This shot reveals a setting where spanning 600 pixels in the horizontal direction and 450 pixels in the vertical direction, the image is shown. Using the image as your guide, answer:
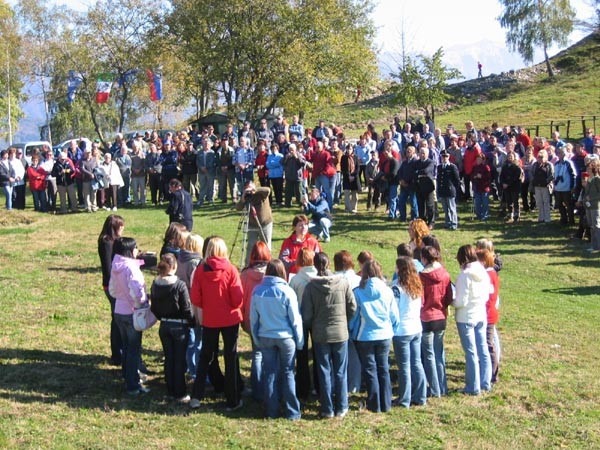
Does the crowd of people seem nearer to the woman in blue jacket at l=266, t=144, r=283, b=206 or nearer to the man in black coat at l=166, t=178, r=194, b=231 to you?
the woman in blue jacket at l=266, t=144, r=283, b=206

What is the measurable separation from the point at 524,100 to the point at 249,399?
4672cm

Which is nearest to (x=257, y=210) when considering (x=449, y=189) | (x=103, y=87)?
(x=449, y=189)

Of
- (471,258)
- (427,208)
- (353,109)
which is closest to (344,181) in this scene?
(427,208)

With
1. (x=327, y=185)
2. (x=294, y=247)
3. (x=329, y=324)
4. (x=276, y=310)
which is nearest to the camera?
(x=276, y=310)

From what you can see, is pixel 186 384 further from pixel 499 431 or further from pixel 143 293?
pixel 499 431

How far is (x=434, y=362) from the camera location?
8.22 m

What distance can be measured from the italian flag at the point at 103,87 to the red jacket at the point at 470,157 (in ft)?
72.3

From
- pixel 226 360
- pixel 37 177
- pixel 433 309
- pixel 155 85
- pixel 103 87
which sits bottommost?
pixel 226 360

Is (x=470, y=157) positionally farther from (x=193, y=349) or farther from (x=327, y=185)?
(x=193, y=349)

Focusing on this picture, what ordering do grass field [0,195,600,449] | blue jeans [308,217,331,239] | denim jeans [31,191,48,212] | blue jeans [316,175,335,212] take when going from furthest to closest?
denim jeans [31,191,48,212]
blue jeans [316,175,335,212]
blue jeans [308,217,331,239]
grass field [0,195,600,449]

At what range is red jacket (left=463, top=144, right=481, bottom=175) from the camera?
64.8 ft

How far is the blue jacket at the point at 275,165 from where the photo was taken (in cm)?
2105

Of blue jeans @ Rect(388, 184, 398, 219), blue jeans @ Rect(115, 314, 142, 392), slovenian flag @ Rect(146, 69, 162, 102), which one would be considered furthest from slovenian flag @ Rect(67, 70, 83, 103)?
blue jeans @ Rect(115, 314, 142, 392)

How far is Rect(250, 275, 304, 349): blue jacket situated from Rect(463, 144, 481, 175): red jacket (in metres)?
13.5
